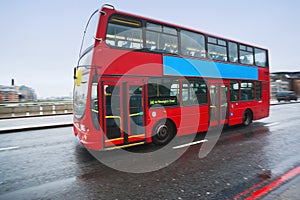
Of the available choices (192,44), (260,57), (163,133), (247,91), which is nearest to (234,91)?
(247,91)

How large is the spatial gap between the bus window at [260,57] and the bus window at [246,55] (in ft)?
1.43

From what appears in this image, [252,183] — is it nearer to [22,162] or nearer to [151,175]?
[151,175]

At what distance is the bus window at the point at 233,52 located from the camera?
8.48m

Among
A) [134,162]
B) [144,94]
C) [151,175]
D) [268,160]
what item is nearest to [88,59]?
[144,94]

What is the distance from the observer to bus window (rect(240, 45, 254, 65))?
9002 millimetres

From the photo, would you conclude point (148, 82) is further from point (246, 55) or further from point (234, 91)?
point (246, 55)

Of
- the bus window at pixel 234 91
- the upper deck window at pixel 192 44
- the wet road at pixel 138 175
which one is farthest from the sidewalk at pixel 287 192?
the bus window at pixel 234 91

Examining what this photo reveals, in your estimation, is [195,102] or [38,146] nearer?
[38,146]

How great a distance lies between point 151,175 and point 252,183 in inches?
78.0

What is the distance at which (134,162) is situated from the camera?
4.66 m

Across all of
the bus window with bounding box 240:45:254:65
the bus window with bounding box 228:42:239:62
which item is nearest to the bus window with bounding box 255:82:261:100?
the bus window with bounding box 240:45:254:65

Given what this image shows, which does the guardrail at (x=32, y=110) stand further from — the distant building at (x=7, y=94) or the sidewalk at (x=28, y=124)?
the distant building at (x=7, y=94)

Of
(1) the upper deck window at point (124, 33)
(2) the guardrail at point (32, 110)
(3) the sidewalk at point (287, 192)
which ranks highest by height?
(1) the upper deck window at point (124, 33)

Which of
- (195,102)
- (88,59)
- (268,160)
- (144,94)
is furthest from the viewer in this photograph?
(195,102)
